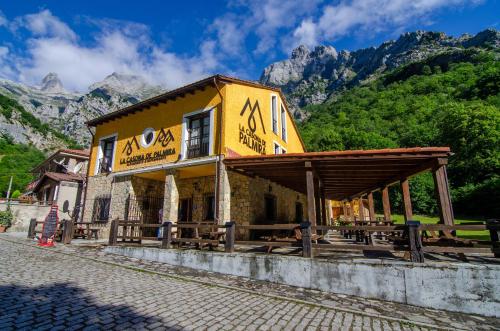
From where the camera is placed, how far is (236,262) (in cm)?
709

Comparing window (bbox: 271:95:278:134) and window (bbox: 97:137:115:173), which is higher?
window (bbox: 271:95:278:134)

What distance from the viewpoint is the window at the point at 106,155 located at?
14.7 metres

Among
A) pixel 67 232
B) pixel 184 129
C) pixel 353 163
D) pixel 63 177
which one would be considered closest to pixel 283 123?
pixel 184 129

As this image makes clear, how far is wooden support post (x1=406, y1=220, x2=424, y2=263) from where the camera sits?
17.9ft

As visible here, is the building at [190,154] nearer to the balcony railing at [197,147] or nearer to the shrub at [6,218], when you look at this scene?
the balcony railing at [197,147]

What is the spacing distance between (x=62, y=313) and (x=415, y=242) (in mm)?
6496

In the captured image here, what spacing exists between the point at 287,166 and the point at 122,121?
10286mm

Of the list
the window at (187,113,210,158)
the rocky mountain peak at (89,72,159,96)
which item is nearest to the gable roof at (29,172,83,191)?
the window at (187,113,210,158)

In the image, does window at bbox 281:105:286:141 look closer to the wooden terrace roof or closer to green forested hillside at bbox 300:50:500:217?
the wooden terrace roof

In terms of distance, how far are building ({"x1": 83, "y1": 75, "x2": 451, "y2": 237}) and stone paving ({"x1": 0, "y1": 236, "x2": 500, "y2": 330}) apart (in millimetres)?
3183

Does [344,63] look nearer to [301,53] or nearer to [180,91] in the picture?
[301,53]

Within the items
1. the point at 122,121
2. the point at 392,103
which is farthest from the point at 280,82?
the point at 122,121

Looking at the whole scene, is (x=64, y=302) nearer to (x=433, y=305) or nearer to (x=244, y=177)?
(x=433, y=305)

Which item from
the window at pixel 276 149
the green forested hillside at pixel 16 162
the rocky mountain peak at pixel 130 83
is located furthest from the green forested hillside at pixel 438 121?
the rocky mountain peak at pixel 130 83
